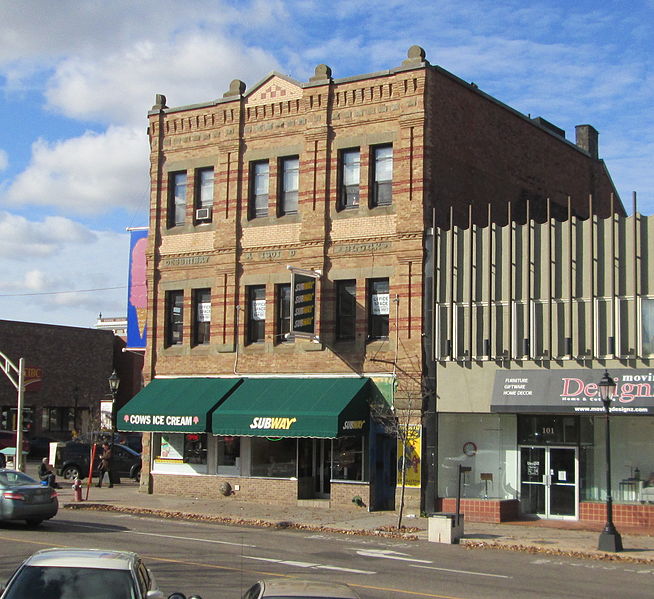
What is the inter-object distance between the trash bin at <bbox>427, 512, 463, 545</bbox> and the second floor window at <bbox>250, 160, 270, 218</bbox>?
13.0 meters

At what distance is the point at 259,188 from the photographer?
104 ft

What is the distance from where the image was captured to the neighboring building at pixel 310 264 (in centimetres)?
2798

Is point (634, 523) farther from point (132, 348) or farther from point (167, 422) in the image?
point (132, 348)

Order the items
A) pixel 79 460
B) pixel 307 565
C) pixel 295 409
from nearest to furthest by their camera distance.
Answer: pixel 307 565, pixel 295 409, pixel 79 460

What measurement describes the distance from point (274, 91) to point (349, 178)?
173 inches

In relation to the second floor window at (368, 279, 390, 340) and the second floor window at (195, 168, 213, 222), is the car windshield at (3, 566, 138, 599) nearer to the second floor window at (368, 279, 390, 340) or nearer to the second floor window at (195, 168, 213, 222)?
the second floor window at (368, 279, 390, 340)

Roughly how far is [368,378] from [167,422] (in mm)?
7062

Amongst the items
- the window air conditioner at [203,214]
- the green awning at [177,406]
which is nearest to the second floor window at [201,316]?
the green awning at [177,406]

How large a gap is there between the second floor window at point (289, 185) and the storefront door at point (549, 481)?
1104 cm

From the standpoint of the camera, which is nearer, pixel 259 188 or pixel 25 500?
pixel 25 500

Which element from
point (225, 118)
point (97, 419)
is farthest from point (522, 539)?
point (97, 419)

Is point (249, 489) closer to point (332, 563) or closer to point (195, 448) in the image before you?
point (195, 448)

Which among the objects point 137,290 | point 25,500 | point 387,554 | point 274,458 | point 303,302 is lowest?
point 387,554

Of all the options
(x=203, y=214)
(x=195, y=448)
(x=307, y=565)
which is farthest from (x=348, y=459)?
(x=307, y=565)
